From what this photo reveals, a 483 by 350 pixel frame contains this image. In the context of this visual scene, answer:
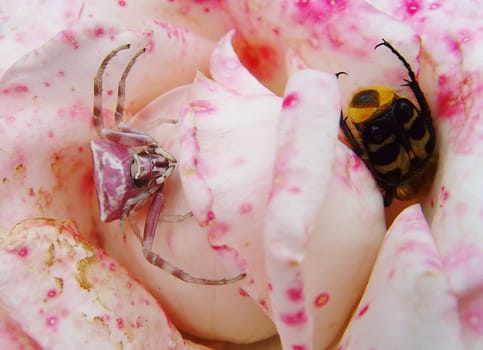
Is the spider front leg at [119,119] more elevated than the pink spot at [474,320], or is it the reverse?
the spider front leg at [119,119]

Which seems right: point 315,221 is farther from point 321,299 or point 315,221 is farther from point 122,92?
point 122,92

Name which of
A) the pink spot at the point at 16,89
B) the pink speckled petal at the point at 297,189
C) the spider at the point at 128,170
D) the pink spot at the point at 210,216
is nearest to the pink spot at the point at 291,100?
the pink speckled petal at the point at 297,189

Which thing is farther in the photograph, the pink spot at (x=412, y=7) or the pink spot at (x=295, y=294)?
the pink spot at (x=412, y=7)

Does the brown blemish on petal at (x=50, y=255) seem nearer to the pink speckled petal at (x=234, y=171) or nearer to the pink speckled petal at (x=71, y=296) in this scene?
the pink speckled petal at (x=71, y=296)

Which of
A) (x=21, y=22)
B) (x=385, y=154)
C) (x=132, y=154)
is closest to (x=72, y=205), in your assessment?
(x=132, y=154)

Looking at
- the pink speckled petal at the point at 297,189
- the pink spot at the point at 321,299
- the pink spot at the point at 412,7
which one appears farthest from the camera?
the pink spot at the point at 412,7

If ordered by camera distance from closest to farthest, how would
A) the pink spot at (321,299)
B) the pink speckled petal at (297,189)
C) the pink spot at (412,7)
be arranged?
the pink speckled petal at (297,189) → the pink spot at (321,299) → the pink spot at (412,7)

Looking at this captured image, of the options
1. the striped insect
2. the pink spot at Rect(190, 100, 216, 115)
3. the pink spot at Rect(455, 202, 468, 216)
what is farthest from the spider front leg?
the pink spot at Rect(455, 202, 468, 216)

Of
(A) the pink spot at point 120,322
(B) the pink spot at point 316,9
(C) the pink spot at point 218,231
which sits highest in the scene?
(B) the pink spot at point 316,9

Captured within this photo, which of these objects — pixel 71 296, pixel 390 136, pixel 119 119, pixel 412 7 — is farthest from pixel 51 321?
pixel 412 7
